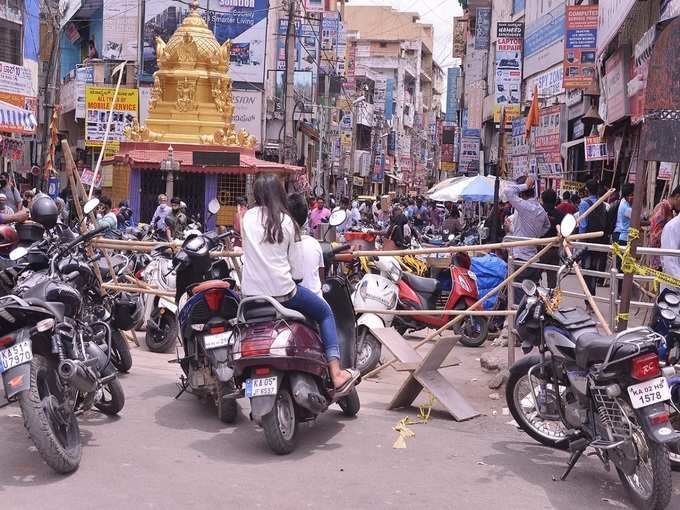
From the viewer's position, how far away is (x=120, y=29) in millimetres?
39125

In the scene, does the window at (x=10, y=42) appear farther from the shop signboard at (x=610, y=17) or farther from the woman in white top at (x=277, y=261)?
the woman in white top at (x=277, y=261)

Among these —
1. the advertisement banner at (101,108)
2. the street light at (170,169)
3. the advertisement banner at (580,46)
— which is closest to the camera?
the advertisement banner at (580,46)

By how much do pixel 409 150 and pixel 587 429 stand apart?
325 feet

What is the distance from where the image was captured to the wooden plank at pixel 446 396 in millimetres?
6836

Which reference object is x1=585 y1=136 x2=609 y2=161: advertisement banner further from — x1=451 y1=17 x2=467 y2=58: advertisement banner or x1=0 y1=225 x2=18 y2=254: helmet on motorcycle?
x1=451 y1=17 x2=467 y2=58: advertisement banner

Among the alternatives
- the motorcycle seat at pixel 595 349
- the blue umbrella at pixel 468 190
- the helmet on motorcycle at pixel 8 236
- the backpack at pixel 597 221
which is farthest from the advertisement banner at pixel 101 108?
the motorcycle seat at pixel 595 349

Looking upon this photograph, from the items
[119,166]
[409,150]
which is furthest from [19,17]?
[409,150]

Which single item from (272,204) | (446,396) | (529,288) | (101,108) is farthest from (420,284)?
(101,108)

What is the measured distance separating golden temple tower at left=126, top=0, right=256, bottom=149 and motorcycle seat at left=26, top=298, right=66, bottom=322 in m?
22.3

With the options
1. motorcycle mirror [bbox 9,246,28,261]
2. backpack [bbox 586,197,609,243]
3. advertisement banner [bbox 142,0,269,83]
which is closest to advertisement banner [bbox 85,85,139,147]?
advertisement banner [bbox 142,0,269,83]

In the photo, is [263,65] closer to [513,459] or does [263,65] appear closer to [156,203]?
[156,203]

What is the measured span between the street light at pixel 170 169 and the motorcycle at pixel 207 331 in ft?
56.7

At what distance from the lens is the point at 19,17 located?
2839cm

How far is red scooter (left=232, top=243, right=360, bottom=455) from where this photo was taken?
5.49 m
